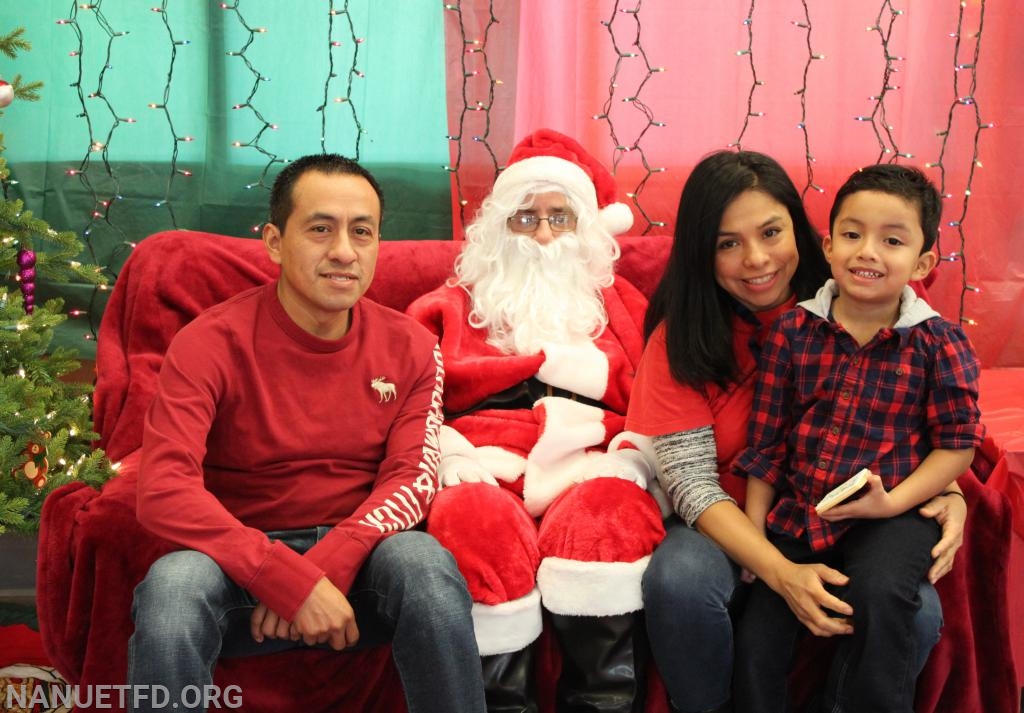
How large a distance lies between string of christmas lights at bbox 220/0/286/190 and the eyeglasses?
0.82 m

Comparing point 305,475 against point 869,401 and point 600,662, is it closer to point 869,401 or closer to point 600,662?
point 600,662

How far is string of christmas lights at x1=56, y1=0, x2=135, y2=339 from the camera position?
2934 mm

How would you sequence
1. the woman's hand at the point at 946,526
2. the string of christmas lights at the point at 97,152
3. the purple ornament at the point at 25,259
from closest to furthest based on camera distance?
the woman's hand at the point at 946,526 < the purple ornament at the point at 25,259 < the string of christmas lights at the point at 97,152

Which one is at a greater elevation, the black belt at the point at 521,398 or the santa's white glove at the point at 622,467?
the black belt at the point at 521,398

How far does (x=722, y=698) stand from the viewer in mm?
1955

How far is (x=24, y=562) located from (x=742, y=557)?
5.87 feet

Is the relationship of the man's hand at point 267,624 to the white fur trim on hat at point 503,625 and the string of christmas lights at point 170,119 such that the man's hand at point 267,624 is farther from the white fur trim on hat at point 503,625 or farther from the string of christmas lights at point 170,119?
the string of christmas lights at point 170,119

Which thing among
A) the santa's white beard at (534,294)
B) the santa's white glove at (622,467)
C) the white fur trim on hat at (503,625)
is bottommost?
the white fur trim on hat at (503,625)

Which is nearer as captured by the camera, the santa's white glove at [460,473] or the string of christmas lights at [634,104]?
the santa's white glove at [460,473]

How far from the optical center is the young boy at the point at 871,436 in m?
1.82

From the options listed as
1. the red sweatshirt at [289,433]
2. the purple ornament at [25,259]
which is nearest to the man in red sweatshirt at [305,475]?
the red sweatshirt at [289,433]

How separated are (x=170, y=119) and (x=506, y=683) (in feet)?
6.64

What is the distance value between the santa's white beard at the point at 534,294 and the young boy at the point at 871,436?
770mm

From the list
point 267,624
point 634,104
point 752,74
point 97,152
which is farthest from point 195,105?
point 267,624
